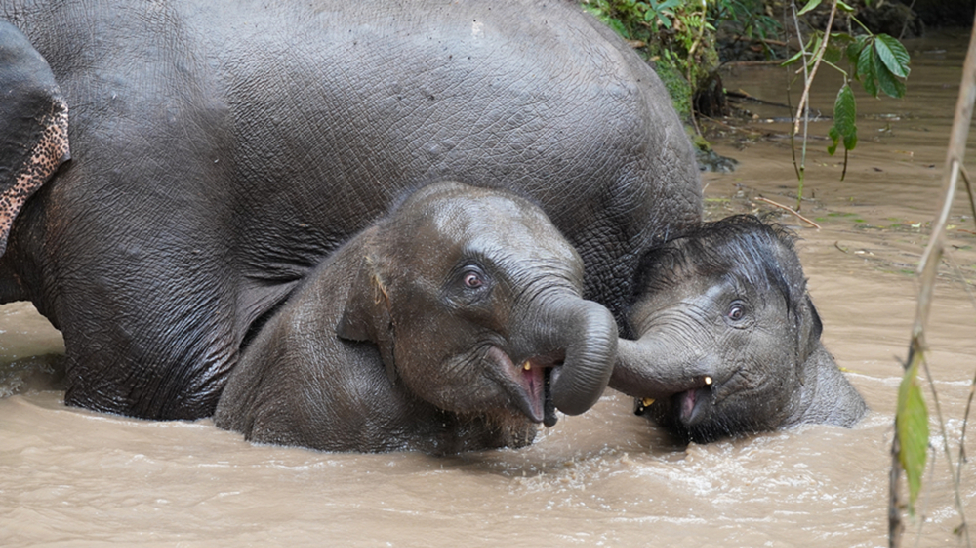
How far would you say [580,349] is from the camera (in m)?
3.14

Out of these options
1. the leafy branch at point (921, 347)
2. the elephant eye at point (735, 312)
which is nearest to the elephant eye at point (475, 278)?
the elephant eye at point (735, 312)

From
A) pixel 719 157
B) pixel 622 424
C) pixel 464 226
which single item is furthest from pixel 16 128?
pixel 719 157

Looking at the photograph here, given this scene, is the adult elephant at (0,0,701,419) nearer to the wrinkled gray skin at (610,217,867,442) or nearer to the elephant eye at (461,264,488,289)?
the wrinkled gray skin at (610,217,867,442)

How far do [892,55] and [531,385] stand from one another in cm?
350

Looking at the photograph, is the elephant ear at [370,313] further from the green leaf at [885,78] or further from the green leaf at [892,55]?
the green leaf at [885,78]

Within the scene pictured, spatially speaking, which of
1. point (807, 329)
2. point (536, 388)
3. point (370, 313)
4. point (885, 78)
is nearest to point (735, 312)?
point (807, 329)

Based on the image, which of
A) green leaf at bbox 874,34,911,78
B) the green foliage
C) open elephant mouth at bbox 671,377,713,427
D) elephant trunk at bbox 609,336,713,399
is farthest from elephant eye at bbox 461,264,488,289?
green leaf at bbox 874,34,911,78

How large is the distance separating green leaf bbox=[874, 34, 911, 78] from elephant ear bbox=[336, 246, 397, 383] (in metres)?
3.40

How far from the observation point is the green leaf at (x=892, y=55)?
588 cm

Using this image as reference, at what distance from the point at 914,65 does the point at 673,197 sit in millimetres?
12918

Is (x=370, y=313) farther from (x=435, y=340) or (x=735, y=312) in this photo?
(x=735, y=312)

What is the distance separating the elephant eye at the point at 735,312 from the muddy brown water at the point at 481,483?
0.45 meters

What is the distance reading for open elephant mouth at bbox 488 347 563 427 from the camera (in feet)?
11.2

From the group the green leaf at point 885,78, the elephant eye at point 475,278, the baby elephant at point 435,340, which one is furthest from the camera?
the green leaf at point 885,78
